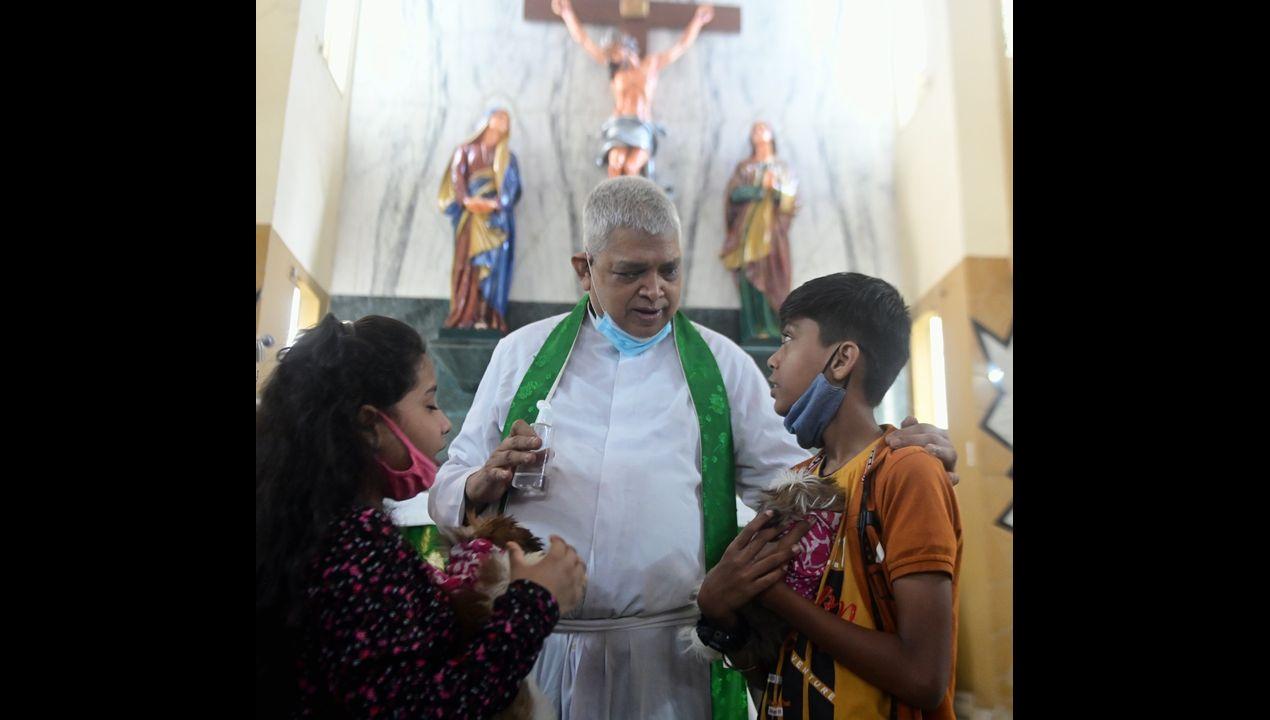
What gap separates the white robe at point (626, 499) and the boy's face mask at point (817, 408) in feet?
0.38

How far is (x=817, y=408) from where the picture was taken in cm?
181

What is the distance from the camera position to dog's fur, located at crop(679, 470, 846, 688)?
5.67ft

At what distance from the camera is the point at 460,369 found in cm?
202

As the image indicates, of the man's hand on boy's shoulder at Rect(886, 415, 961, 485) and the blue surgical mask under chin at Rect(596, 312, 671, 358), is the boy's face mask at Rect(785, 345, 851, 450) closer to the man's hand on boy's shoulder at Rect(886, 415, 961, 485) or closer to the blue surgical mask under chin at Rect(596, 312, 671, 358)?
the man's hand on boy's shoulder at Rect(886, 415, 961, 485)

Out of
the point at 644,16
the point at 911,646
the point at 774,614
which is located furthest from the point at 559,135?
the point at 911,646

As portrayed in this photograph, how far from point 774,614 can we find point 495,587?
529mm

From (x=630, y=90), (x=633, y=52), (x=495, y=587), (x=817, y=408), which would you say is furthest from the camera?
(x=630, y=90)


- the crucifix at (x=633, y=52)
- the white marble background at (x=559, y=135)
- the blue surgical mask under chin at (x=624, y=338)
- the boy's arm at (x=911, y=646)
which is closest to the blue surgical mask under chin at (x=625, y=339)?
the blue surgical mask under chin at (x=624, y=338)

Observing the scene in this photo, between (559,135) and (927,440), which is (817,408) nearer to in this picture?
(927,440)

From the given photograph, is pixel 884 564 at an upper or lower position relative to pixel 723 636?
upper
